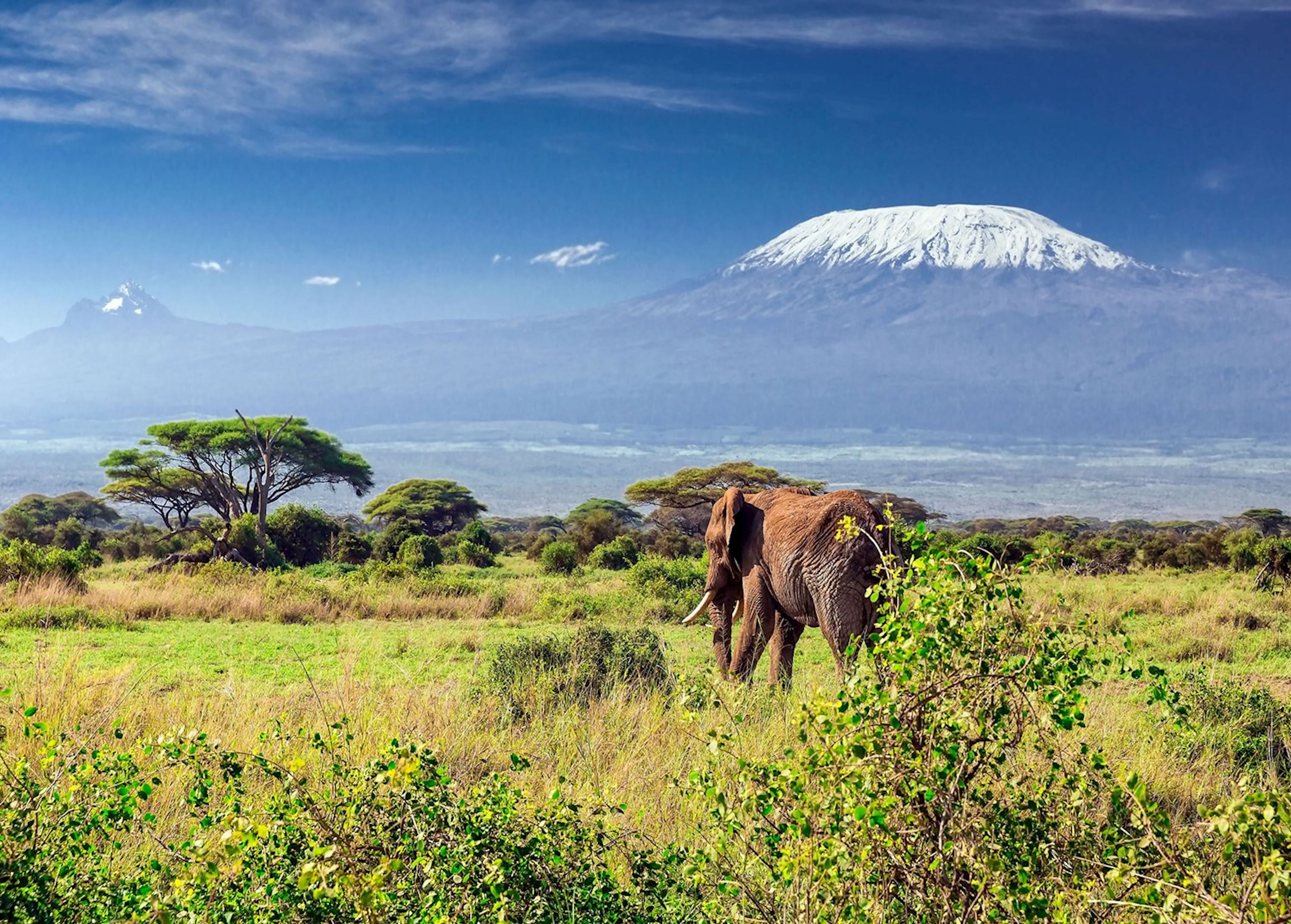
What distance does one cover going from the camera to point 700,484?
1508 inches

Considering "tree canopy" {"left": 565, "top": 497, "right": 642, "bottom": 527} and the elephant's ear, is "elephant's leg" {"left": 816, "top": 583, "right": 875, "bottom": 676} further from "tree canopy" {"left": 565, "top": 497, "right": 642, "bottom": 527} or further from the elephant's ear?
"tree canopy" {"left": 565, "top": 497, "right": 642, "bottom": 527}

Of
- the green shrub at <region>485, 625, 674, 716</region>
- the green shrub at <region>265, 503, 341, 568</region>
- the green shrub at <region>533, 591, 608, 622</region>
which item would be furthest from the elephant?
the green shrub at <region>265, 503, 341, 568</region>

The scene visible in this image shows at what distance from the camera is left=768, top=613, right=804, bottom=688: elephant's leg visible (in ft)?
29.5

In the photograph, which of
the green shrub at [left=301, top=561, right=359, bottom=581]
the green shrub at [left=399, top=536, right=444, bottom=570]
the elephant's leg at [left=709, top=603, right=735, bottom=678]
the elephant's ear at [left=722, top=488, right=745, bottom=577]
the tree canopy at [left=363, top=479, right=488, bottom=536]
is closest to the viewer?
the elephant's ear at [left=722, top=488, right=745, bottom=577]

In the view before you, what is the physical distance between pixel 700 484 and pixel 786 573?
29.7m

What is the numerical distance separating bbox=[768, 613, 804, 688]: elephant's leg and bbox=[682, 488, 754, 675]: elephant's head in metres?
0.62

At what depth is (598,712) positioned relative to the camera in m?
7.55

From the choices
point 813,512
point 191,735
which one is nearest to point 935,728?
point 191,735

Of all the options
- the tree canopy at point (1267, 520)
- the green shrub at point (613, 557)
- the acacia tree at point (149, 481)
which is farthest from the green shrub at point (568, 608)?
the tree canopy at point (1267, 520)

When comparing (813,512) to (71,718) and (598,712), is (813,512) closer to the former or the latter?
(598,712)

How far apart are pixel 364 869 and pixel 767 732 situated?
136 inches

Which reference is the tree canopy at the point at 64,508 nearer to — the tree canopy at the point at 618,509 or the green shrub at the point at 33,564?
the tree canopy at the point at 618,509

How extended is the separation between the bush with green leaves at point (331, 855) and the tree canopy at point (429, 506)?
39693mm

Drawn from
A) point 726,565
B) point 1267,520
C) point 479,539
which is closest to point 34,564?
point 726,565
